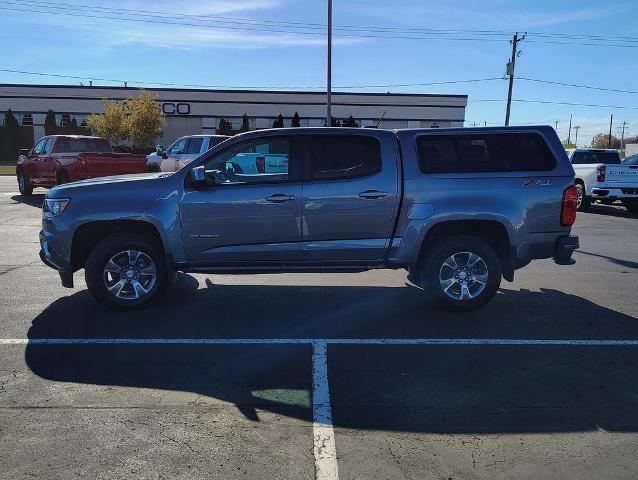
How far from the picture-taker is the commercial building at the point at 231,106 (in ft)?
186

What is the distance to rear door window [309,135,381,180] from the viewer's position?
6.14 m

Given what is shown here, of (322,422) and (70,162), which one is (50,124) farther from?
(322,422)

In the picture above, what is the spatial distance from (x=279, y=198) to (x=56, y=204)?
2.43 meters

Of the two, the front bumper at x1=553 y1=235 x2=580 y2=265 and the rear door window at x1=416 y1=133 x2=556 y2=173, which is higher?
the rear door window at x1=416 y1=133 x2=556 y2=173

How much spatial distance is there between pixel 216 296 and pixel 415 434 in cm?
390

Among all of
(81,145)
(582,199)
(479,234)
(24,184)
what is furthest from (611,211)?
(24,184)

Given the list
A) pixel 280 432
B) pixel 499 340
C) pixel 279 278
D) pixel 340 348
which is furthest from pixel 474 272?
pixel 280 432

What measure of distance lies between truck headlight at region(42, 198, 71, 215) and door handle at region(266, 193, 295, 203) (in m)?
2.18

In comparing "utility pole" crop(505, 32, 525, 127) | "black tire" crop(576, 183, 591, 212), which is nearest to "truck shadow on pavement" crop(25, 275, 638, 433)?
"black tire" crop(576, 183, 591, 212)

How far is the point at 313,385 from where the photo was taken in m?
4.29

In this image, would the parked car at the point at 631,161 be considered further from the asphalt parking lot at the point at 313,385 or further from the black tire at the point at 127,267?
the black tire at the point at 127,267

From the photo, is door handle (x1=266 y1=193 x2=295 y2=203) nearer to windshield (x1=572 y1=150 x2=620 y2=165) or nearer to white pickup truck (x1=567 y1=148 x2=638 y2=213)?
white pickup truck (x1=567 y1=148 x2=638 y2=213)

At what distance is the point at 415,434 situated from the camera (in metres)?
3.58

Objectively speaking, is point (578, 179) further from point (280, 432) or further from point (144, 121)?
point (144, 121)
